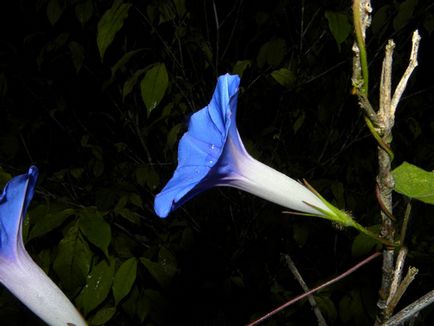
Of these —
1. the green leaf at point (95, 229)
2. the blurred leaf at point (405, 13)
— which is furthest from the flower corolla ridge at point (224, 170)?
the blurred leaf at point (405, 13)

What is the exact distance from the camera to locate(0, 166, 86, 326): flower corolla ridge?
24.4 inches

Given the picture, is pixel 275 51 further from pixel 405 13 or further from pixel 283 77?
pixel 405 13

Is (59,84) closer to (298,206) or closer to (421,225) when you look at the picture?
(421,225)

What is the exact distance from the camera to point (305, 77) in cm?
188

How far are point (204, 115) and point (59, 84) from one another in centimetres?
218

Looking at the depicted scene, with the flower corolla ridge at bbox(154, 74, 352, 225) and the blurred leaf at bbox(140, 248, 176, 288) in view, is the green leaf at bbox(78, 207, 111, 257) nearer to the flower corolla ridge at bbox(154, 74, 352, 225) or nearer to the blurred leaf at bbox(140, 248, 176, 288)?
the blurred leaf at bbox(140, 248, 176, 288)

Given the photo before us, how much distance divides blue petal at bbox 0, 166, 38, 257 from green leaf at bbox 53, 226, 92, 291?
0.51 m

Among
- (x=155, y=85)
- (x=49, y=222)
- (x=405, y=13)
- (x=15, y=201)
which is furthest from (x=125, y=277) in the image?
(x=405, y=13)

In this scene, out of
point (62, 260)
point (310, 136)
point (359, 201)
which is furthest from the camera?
point (310, 136)

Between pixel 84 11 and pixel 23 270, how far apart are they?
1.04 meters

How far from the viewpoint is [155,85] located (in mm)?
1235

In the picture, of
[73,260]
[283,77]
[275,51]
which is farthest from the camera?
[275,51]

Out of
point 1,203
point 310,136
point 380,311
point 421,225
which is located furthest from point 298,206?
point 310,136

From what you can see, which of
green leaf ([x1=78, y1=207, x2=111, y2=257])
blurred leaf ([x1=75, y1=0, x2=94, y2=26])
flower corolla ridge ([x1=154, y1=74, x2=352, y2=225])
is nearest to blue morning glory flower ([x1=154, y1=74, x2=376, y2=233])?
flower corolla ridge ([x1=154, y1=74, x2=352, y2=225])
